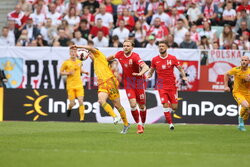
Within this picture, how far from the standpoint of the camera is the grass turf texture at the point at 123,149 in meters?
10.5

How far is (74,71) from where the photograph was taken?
22.0 m

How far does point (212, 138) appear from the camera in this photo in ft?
50.5

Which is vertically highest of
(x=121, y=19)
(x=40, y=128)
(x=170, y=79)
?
(x=121, y=19)

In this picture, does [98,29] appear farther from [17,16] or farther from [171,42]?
[17,16]

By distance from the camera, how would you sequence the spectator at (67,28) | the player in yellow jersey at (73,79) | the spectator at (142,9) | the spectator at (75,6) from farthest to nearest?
the spectator at (75,6), the spectator at (142,9), the spectator at (67,28), the player in yellow jersey at (73,79)

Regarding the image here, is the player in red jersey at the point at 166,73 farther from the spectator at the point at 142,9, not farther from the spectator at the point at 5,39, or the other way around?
the spectator at the point at 5,39

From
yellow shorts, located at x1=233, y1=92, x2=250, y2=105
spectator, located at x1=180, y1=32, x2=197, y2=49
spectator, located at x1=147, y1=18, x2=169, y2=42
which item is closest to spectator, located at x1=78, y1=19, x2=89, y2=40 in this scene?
spectator, located at x1=147, y1=18, x2=169, y2=42

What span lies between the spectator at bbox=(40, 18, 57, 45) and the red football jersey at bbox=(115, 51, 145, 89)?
989 centimetres

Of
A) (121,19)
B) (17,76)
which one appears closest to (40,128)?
(17,76)

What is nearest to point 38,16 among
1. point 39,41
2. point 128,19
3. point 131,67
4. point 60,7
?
point 60,7

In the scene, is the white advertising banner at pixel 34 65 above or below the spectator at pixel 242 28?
below

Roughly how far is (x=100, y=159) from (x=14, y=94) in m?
12.4

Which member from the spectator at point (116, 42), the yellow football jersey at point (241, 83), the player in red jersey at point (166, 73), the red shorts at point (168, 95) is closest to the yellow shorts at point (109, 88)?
the player in red jersey at point (166, 73)

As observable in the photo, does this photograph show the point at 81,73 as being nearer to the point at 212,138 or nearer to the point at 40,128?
the point at 40,128
